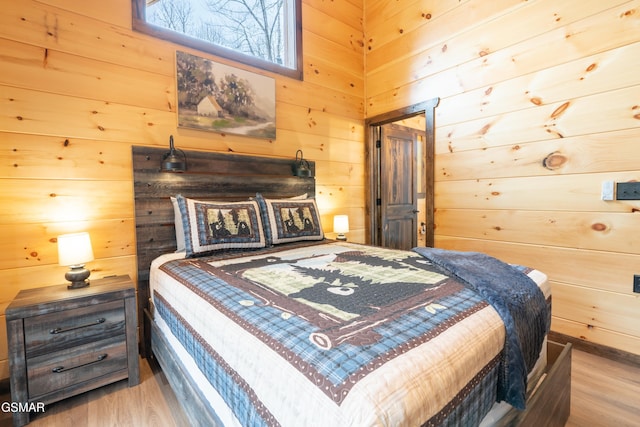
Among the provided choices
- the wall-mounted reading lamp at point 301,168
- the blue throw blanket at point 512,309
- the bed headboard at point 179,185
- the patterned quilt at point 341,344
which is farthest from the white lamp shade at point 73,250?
the blue throw blanket at point 512,309

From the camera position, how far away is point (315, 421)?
655mm

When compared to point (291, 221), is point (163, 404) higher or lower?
lower

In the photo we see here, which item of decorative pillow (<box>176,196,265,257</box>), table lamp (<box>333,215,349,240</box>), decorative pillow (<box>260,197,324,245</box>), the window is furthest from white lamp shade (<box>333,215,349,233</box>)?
the window

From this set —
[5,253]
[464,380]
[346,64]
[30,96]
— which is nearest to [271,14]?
[346,64]

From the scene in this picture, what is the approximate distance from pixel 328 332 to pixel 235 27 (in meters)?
2.89

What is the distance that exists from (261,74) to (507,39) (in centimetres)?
212

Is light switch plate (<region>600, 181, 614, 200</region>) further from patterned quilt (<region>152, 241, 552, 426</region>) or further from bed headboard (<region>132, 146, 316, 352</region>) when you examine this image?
bed headboard (<region>132, 146, 316, 352</region>)

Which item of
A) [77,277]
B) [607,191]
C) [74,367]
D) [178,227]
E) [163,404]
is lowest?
[163,404]

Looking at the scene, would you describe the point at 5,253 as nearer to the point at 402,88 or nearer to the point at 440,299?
the point at 440,299

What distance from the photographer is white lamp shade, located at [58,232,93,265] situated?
1.69 meters

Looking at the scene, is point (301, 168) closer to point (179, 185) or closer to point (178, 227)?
point (179, 185)

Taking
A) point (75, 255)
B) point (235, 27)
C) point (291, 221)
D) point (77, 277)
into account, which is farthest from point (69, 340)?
point (235, 27)

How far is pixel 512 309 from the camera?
1.11m

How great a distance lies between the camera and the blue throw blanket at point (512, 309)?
1.02 meters
